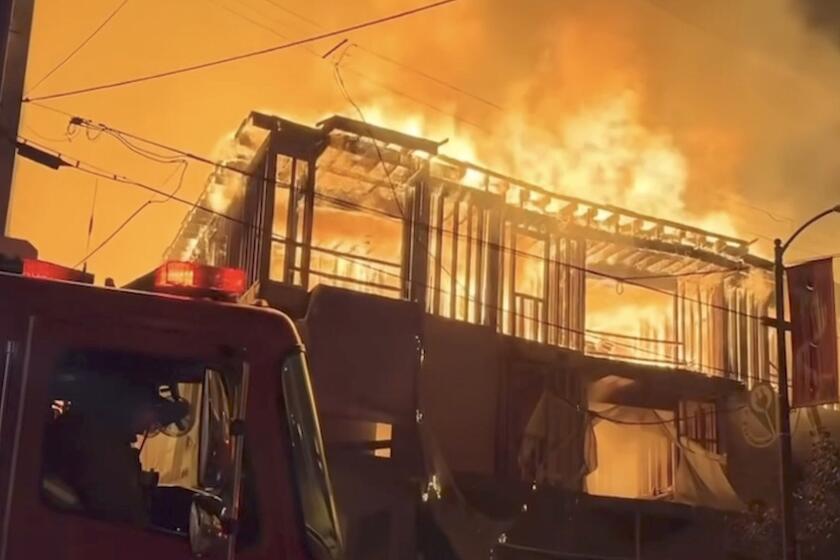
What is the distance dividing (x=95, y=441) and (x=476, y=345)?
1391cm

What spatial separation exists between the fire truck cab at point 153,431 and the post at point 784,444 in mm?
12211

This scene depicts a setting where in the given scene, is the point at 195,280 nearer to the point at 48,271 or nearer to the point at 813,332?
the point at 48,271

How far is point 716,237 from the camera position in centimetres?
2283

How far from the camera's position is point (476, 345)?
57.5ft

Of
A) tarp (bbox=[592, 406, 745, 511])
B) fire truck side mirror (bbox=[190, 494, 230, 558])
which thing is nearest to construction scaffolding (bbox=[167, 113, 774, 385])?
tarp (bbox=[592, 406, 745, 511])

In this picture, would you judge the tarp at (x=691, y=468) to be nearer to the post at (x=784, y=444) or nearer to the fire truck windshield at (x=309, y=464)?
the post at (x=784, y=444)

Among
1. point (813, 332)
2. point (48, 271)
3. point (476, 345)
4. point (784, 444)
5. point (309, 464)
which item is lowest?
point (309, 464)

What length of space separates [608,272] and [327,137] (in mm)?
9083

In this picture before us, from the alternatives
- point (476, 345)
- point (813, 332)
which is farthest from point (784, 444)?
point (476, 345)

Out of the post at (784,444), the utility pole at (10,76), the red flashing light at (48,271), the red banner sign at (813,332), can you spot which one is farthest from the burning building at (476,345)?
the red flashing light at (48,271)

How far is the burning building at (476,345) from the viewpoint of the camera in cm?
1434

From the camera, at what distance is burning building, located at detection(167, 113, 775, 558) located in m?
14.3

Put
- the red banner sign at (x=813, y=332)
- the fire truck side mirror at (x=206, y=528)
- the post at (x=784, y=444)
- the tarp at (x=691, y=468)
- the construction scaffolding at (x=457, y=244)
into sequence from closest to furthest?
1. the fire truck side mirror at (x=206, y=528)
2. the post at (x=784, y=444)
3. the red banner sign at (x=813, y=332)
4. the construction scaffolding at (x=457, y=244)
5. the tarp at (x=691, y=468)

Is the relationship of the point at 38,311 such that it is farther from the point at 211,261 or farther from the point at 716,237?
the point at 716,237
